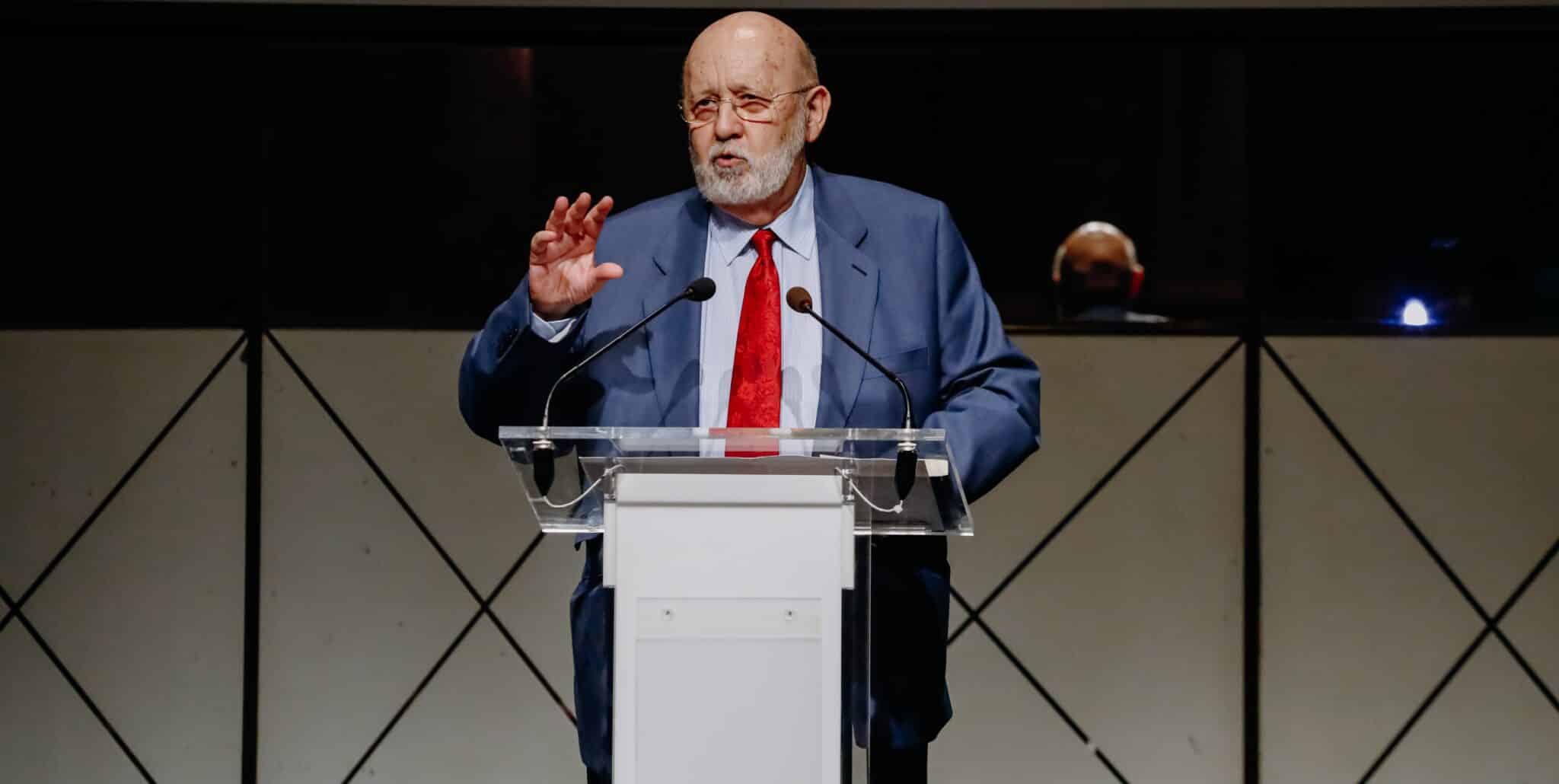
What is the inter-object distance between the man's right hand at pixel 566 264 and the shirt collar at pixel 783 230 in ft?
1.18

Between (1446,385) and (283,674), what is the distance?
2989mm

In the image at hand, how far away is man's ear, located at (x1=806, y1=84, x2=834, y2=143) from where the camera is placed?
2768 mm

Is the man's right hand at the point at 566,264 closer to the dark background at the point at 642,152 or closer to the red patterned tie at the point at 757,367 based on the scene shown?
the red patterned tie at the point at 757,367

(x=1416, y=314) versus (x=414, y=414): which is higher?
(x=1416, y=314)

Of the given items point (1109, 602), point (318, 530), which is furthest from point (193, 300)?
point (1109, 602)

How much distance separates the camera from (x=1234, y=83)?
390 cm

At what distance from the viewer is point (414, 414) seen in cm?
390

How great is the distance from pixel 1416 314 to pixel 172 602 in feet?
10.6

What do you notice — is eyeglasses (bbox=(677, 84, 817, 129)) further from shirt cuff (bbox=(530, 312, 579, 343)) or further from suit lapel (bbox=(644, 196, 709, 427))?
shirt cuff (bbox=(530, 312, 579, 343))

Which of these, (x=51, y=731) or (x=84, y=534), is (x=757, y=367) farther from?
(x=51, y=731)

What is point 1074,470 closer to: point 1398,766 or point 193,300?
point 1398,766

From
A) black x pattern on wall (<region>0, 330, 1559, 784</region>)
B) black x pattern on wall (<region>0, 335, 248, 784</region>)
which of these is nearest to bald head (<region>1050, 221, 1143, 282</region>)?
black x pattern on wall (<region>0, 330, 1559, 784</region>)

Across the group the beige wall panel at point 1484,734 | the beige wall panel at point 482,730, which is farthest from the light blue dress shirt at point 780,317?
the beige wall panel at point 1484,734

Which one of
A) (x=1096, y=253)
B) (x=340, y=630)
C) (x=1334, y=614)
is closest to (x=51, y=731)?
(x=340, y=630)
